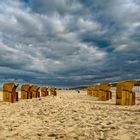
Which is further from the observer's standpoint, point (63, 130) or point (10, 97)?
point (10, 97)

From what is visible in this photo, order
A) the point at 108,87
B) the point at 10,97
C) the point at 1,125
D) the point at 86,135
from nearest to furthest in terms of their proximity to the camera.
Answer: the point at 86,135, the point at 1,125, the point at 10,97, the point at 108,87

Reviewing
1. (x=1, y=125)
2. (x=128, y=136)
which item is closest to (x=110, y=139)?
(x=128, y=136)

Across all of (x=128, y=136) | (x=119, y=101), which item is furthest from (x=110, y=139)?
(x=119, y=101)

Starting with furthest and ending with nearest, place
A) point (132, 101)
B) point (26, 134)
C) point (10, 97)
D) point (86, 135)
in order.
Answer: point (10, 97) < point (132, 101) < point (26, 134) < point (86, 135)

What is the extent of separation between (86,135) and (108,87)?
19.4 m

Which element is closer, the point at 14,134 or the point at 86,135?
the point at 86,135

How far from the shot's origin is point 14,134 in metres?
7.33

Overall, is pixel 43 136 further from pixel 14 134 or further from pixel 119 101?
pixel 119 101

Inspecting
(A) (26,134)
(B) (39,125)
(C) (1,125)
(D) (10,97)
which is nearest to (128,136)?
(A) (26,134)

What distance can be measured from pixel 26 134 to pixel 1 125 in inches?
65.2

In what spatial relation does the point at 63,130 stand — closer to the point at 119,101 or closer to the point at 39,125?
the point at 39,125

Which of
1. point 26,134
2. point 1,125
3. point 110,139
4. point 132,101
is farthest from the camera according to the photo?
point 132,101

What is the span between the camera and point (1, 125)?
8.67 metres

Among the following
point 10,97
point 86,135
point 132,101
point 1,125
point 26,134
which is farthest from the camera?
point 10,97
